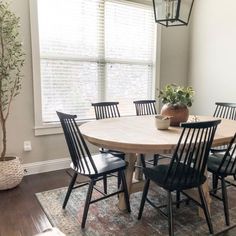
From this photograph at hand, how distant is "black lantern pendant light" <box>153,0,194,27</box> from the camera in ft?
7.23

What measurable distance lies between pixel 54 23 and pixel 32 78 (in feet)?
2.56

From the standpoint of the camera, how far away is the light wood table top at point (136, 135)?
1.89 metres

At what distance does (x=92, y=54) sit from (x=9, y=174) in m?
1.94

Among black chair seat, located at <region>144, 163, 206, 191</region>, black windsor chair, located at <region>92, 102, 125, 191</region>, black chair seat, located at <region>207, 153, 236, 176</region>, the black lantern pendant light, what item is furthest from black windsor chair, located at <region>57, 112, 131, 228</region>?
the black lantern pendant light

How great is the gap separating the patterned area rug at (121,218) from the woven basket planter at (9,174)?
0.36 m

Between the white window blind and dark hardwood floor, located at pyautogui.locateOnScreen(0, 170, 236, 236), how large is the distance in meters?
0.79

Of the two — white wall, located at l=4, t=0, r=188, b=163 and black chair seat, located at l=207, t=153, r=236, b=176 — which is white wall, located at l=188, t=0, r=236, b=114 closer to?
black chair seat, located at l=207, t=153, r=236, b=176

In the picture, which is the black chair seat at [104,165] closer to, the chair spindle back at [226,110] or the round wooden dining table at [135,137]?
the round wooden dining table at [135,137]

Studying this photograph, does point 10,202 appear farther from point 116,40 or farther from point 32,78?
point 116,40

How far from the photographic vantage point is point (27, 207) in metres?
2.47

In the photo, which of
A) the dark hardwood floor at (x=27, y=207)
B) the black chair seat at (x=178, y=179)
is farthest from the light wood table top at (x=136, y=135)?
the dark hardwood floor at (x=27, y=207)

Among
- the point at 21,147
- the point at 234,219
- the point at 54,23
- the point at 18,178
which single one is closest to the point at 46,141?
Result: the point at 21,147

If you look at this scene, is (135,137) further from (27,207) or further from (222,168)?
(27,207)

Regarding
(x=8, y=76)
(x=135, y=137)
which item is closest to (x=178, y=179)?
(x=135, y=137)
